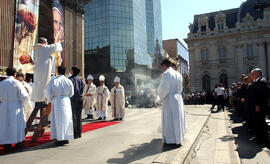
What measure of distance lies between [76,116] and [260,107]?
452 centimetres

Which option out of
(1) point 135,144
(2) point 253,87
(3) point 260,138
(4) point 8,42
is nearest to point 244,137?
(3) point 260,138

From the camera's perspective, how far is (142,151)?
3.69 m

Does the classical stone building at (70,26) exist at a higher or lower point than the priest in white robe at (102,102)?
higher

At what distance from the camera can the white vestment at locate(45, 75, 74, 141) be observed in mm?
4172

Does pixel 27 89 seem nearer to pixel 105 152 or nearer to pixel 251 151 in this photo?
pixel 105 152

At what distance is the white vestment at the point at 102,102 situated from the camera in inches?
351

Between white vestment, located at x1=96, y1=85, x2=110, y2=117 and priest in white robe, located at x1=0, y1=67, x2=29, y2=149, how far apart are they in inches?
191

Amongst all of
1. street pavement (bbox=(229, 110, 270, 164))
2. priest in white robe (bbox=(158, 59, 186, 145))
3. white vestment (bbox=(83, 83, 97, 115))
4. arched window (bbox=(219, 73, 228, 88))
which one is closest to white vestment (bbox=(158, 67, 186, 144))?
priest in white robe (bbox=(158, 59, 186, 145))

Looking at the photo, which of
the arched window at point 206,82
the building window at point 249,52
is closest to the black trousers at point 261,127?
the arched window at point 206,82

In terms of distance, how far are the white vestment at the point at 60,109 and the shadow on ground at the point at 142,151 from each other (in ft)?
4.72

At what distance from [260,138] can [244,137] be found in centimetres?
82

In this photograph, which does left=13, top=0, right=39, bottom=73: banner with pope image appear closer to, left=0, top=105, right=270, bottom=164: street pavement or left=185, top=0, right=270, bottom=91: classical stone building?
left=0, top=105, right=270, bottom=164: street pavement

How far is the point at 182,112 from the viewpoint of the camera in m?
4.30

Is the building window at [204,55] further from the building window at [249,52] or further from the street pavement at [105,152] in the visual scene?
the street pavement at [105,152]
